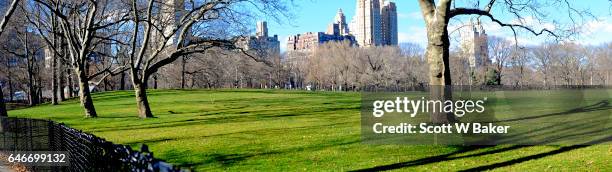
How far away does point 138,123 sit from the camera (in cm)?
2278

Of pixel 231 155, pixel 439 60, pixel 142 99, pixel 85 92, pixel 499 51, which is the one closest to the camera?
pixel 231 155

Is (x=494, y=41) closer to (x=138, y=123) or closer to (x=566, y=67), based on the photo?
(x=566, y=67)

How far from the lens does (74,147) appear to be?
866 centimetres

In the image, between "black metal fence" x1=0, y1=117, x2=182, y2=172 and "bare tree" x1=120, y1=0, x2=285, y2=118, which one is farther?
"bare tree" x1=120, y1=0, x2=285, y2=118

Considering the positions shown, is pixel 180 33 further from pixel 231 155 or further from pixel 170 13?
pixel 231 155

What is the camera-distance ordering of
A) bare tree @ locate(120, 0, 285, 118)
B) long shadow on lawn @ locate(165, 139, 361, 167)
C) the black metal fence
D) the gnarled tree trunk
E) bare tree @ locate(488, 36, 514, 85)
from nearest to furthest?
1. the black metal fence
2. long shadow on lawn @ locate(165, 139, 361, 167)
3. the gnarled tree trunk
4. bare tree @ locate(120, 0, 285, 118)
5. bare tree @ locate(488, 36, 514, 85)

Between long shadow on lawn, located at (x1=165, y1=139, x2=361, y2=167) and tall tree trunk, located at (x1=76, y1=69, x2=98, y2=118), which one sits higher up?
tall tree trunk, located at (x1=76, y1=69, x2=98, y2=118)

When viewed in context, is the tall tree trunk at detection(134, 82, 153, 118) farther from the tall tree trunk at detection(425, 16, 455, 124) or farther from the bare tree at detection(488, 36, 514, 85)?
the bare tree at detection(488, 36, 514, 85)

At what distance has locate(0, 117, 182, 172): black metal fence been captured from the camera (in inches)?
187

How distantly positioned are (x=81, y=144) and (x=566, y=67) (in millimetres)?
100647

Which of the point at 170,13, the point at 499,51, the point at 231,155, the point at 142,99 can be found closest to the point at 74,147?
the point at 231,155

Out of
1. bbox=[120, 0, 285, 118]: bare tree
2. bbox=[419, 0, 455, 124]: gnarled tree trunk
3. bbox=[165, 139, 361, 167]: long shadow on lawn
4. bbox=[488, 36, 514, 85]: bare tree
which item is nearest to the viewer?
bbox=[165, 139, 361, 167]: long shadow on lawn

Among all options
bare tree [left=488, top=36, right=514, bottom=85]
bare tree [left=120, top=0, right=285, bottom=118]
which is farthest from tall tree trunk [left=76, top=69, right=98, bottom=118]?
bare tree [left=488, top=36, right=514, bottom=85]

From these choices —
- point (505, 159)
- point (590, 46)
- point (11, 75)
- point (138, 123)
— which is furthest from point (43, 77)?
point (590, 46)
